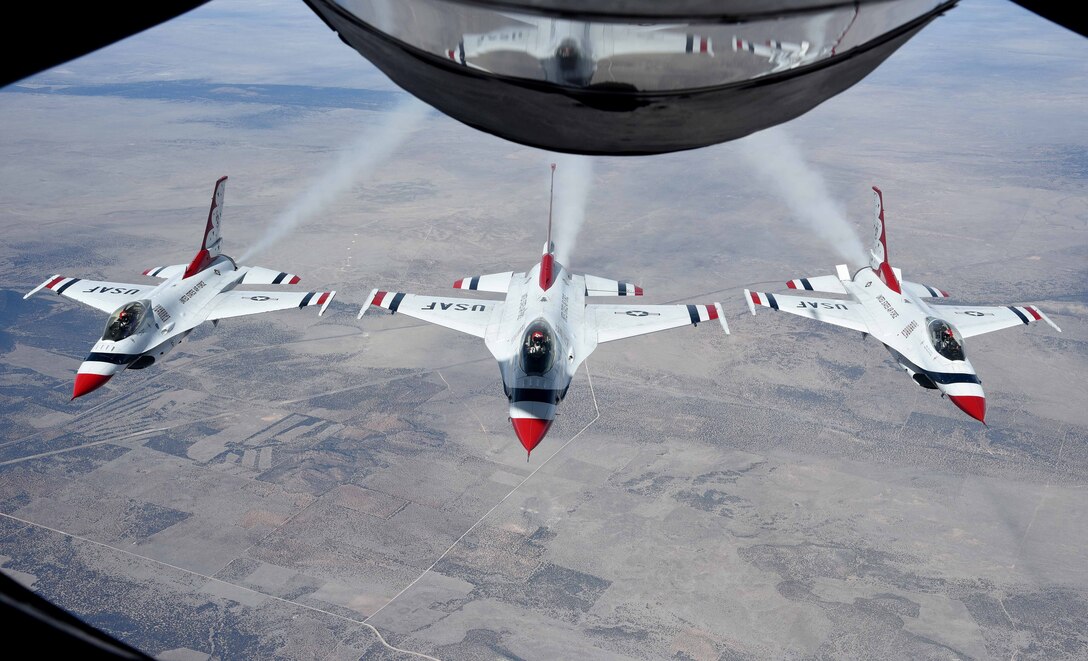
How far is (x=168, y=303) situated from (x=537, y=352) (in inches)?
630

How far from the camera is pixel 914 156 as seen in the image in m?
137

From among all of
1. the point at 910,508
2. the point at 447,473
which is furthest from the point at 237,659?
the point at 910,508

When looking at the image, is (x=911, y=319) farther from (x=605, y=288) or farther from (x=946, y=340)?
(x=605, y=288)

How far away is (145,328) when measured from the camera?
32.8 metres

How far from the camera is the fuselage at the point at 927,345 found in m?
32.0

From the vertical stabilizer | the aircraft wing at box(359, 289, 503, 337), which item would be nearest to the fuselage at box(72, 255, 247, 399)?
the vertical stabilizer

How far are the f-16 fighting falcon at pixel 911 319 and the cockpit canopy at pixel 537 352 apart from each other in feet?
31.3

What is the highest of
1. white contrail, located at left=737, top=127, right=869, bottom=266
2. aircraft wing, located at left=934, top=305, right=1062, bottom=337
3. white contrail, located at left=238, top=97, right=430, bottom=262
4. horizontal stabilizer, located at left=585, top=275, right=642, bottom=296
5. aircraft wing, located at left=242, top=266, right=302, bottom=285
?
aircraft wing, located at left=242, top=266, right=302, bottom=285

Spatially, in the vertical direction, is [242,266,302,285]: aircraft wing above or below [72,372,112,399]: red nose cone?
above

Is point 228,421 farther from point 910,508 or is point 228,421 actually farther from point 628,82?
point 628,82

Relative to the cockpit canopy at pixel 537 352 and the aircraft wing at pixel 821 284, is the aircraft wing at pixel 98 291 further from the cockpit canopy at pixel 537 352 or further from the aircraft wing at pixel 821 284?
the aircraft wing at pixel 821 284

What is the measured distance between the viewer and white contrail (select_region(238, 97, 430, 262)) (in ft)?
329

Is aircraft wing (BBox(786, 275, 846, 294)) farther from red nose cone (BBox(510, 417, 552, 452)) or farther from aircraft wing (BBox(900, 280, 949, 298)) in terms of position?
red nose cone (BBox(510, 417, 552, 452))

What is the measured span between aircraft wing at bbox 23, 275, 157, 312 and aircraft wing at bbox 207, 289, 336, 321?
2840mm
